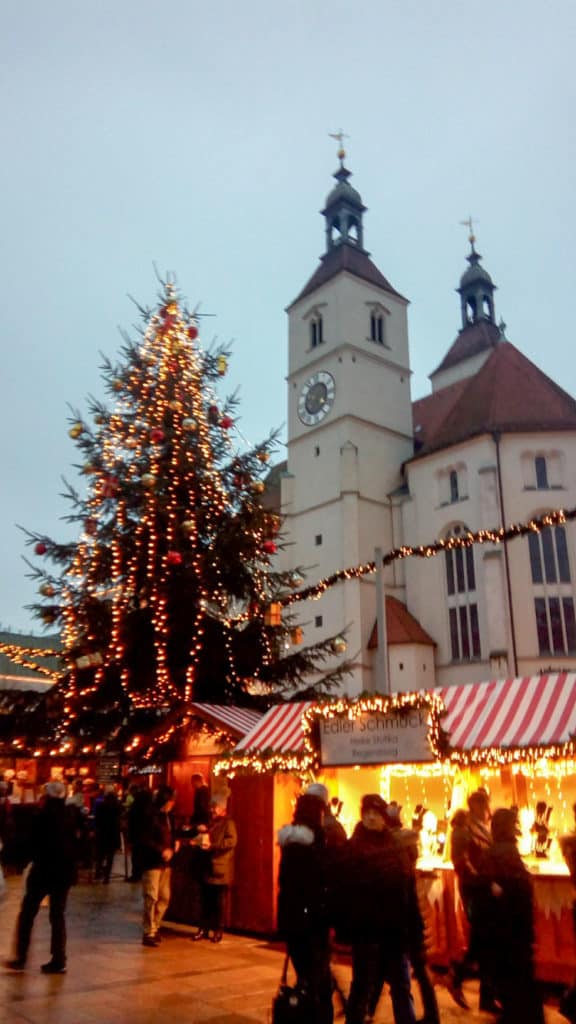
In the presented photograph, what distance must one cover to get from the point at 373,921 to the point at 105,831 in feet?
39.1

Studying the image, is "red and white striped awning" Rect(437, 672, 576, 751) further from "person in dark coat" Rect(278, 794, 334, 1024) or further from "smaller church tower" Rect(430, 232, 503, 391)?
"smaller church tower" Rect(430, 232, 503, 391)

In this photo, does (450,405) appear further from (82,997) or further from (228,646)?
(82,997)

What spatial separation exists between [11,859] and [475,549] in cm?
2430

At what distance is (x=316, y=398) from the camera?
141 feet

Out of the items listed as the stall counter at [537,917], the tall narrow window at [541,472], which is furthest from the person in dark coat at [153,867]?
the tall narrow window at [541,472]

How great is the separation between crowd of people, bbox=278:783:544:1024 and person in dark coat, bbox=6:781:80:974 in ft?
9.11

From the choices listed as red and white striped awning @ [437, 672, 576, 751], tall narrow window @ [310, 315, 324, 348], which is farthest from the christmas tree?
tall narrow window @ [310, 315, 324, 348]

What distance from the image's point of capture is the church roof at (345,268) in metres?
44.0

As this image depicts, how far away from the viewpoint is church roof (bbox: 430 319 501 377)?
49597 mm

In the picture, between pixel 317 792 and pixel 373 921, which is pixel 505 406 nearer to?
pixel 317 792

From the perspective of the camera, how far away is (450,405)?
4575 cm

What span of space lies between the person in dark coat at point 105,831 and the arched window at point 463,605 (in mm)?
21153

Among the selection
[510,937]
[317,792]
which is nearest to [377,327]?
[317,792]

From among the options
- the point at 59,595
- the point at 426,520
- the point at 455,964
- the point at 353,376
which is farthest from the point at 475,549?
the point at 455,964
